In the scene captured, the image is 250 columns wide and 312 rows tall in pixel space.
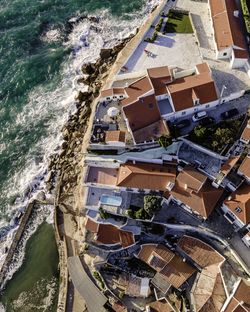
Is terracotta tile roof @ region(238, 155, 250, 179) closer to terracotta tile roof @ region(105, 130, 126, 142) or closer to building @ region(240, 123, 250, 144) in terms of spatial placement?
building @ region(240, 123, 250, 144)

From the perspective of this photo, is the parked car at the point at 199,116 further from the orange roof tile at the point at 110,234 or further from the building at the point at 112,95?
the orange roof tile at the point at 110,234

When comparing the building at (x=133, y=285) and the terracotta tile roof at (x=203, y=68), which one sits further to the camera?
the terracotta tile roof at (x=203, y=68)

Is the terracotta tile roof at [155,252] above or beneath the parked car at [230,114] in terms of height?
beneath

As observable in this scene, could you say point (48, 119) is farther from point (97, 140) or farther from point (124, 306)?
point (124, 306)

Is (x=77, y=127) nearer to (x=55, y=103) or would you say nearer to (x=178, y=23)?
(x=55, y=103)

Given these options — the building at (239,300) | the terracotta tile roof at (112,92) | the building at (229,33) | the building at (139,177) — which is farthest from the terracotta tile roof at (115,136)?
the building at (239,300)

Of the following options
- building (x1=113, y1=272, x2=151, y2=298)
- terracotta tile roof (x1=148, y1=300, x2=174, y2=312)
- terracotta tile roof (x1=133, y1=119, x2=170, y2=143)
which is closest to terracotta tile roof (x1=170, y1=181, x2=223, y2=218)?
terracotta tile roof (x1=133, y1=119, x2=170, y2=143)

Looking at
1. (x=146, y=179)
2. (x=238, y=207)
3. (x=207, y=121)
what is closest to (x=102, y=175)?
(x=146, y=179)
